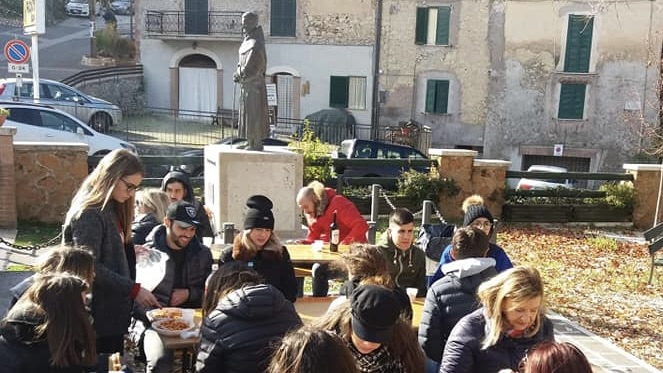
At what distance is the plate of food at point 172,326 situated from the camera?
4.38 m

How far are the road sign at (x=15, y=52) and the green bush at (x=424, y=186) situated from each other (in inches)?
377

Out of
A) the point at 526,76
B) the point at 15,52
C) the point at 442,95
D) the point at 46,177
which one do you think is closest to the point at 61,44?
the point at 442,95

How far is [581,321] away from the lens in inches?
308

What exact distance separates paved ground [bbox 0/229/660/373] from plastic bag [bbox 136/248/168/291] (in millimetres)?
2106

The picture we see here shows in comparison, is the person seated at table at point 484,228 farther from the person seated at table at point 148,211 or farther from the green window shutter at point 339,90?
the green window shutter at point 339,90

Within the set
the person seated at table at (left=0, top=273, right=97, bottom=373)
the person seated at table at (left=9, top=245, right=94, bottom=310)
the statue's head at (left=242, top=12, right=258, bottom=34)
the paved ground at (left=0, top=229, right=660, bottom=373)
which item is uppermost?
the statue's head at (left=242, top=12, right=258, bottom=34)

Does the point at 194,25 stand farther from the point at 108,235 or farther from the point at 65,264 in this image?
the point at 65,264

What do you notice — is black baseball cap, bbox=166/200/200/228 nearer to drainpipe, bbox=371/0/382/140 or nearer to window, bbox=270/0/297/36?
drainpipe, bbox=371/0/382/140

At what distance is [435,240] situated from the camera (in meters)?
6.34

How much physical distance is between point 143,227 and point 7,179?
17.3ft

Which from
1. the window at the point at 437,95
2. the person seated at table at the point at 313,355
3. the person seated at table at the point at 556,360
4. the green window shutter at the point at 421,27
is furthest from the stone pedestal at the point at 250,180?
the green window shutter at the point at 421,27

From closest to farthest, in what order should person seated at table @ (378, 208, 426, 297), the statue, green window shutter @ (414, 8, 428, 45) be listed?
1. person seated at table @ (378, 208, 426, 297)
2. the statue
3. green window shutter @ (414, 8, 428, 45)

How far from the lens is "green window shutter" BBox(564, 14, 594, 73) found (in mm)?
24562

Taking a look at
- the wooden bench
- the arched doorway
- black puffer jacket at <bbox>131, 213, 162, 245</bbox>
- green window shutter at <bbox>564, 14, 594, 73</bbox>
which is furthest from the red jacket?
the arched doorway
